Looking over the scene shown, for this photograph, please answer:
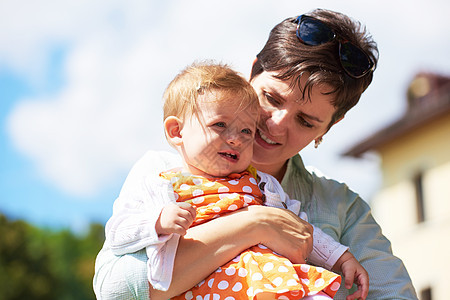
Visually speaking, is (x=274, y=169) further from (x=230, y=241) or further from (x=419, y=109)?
(x=419, y=109)

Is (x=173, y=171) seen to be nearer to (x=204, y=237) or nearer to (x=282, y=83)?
(x=204, y=237)

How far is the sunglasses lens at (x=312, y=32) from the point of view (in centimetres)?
291

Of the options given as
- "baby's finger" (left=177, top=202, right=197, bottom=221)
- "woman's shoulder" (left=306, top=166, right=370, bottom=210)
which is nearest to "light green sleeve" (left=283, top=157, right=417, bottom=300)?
"woman's shoulder" (left=306, top=166, right=370, bottom=210)

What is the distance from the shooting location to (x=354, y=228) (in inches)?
114

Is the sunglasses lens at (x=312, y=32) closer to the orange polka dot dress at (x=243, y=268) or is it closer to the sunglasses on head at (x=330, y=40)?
the sunglasses on head at (x=330, y=40)

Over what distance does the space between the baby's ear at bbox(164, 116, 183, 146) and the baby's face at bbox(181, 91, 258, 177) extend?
6 centimetres

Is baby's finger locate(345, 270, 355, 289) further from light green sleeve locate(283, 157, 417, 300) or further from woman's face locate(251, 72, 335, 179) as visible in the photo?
woman's face locate(251, 72, 335, 179)

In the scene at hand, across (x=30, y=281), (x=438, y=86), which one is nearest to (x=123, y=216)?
(x=438, y=86)

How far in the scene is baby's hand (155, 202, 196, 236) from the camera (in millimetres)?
2186

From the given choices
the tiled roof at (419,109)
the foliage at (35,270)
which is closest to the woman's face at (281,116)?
the tiled roof at (419,109)

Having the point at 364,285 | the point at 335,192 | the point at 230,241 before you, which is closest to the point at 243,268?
the point at 230,241

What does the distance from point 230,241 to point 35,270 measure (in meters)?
36.0

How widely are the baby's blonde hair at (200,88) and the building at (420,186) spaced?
18.6 m

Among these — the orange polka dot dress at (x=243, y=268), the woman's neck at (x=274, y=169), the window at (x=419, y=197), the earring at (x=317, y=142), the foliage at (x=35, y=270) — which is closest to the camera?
the orange polka dot dress at (x=243, y=268)
